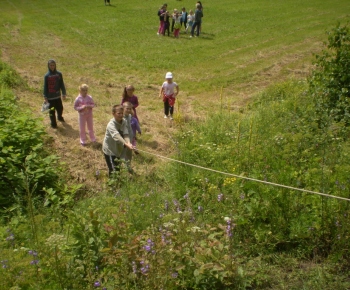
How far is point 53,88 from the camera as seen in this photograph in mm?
8828

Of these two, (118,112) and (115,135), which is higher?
(118,112)

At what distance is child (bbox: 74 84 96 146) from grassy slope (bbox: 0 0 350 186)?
1.23 ft

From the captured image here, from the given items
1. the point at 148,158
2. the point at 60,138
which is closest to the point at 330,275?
the point at 148,158

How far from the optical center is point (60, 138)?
8.65 meters

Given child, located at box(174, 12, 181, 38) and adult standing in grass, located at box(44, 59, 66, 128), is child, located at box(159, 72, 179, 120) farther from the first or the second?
child, located at box(174, 12, 181, 38)

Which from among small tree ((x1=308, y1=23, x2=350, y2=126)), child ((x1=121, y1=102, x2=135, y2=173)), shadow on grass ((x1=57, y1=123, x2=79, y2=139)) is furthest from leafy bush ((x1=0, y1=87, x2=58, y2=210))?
small tree ((x1=308, y1=23, x2=350, y2=126))

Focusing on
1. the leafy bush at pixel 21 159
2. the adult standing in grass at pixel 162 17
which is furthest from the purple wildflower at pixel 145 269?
the adult standing in grass at pixel 162 17

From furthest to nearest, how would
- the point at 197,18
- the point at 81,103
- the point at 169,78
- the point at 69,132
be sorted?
the point at 197,18, the point at 169,78, the point at 69,132, the point at 81,103

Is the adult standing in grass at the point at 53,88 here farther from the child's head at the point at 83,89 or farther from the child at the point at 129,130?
the child at the point at 129,130

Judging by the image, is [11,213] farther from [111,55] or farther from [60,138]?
[111,55]

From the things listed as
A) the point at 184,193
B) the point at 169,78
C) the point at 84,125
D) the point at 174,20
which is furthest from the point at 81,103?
the point at 174,20

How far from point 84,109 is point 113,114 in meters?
1.86

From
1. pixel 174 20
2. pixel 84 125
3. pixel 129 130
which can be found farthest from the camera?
pixel 174 20

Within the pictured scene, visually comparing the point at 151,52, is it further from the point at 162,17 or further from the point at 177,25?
the point at 162,17
